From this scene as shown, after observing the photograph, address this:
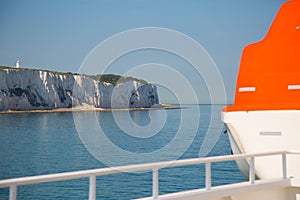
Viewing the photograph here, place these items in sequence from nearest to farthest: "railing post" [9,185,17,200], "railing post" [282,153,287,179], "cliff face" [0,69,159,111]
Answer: "railing post" [9,185,17,200]
"railing post" [282,153,287,179]
"cliff face" [0,69,159,111]

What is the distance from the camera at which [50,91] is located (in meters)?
93.1

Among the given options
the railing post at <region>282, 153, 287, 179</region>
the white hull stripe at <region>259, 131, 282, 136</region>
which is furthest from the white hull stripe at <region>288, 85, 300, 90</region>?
the railing post at <region>282, 153, 287, 179</region>

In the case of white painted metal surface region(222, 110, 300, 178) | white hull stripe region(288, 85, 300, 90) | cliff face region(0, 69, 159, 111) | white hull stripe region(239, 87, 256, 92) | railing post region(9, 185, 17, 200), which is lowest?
railing post region(9, 185, 17, 200)

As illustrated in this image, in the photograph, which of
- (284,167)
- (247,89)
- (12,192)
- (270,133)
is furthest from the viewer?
(247,89)

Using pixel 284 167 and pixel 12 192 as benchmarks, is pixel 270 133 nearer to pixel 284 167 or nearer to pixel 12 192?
pixel 284 167

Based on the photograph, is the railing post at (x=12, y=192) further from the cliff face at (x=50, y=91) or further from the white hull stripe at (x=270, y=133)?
the cliff face at (x=50, y=91)

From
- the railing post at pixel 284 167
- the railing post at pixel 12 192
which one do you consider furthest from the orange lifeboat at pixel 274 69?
the railing post at pixel 12 192

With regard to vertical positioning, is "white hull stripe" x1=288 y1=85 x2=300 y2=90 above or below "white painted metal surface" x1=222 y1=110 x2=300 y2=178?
above

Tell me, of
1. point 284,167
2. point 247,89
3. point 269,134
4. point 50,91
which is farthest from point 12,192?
point 50,91

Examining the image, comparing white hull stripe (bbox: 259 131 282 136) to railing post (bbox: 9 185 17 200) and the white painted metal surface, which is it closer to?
the white painted metal surface

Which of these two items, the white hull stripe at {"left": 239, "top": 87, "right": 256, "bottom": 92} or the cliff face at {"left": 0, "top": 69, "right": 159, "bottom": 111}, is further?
the cliff face at {"left": 0, "top": 69, "right": 159, "bottom": 111}

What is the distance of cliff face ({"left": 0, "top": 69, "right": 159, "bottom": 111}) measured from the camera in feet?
281

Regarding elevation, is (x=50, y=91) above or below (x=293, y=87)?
above

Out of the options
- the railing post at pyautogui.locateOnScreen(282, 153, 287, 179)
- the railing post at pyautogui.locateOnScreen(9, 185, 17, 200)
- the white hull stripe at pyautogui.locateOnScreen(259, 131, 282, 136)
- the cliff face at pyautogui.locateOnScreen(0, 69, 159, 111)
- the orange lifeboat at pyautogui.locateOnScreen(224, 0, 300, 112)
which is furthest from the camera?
the cliff face at pyautogui.locateOnScreen(0, 69, 159, 111)
